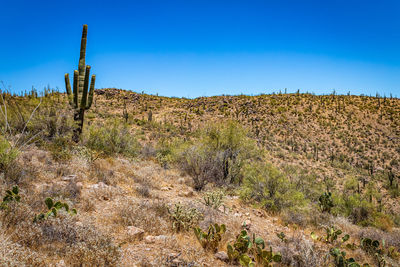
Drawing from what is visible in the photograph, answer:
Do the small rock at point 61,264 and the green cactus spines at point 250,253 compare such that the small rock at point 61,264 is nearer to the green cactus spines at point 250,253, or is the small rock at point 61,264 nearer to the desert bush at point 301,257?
the green cactus spines at point 250,253

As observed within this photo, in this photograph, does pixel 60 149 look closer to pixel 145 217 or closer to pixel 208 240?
pixel 145 217

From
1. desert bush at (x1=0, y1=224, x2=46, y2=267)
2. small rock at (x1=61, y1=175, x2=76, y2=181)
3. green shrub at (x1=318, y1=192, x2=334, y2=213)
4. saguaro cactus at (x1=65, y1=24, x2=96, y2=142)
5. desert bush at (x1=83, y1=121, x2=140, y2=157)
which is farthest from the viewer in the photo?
saguaro cactus at (x1=65, y1=24, x2=96, y2=142)

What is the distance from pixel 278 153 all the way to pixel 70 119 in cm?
1960

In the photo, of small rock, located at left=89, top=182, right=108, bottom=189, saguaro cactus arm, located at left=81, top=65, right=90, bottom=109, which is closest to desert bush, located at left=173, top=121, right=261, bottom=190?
small rock, located at left=89, top=182, right=108, bottom=189

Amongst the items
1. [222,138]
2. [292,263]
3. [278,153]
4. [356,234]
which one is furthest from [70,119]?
[278,153]

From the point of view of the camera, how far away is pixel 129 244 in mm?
3779

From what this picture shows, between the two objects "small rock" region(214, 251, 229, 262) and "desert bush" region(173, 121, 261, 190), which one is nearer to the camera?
"small rock" region(214, 251, 229, 262)

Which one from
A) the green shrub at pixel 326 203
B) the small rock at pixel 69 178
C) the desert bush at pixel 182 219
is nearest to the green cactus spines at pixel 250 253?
the desert bush at pixel 182 219

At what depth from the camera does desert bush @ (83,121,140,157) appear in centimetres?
1136

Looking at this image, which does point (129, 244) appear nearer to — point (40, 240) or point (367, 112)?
point (40, 240)

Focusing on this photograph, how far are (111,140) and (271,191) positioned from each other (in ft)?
27.4

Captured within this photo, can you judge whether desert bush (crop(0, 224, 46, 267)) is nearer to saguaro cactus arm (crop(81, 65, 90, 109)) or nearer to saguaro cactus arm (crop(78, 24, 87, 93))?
saguaro cactus arm (crop(81, 65, 90, 109))

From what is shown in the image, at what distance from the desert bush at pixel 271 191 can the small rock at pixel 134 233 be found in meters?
5.04

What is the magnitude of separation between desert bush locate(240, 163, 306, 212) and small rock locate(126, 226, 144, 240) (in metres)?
5.04
